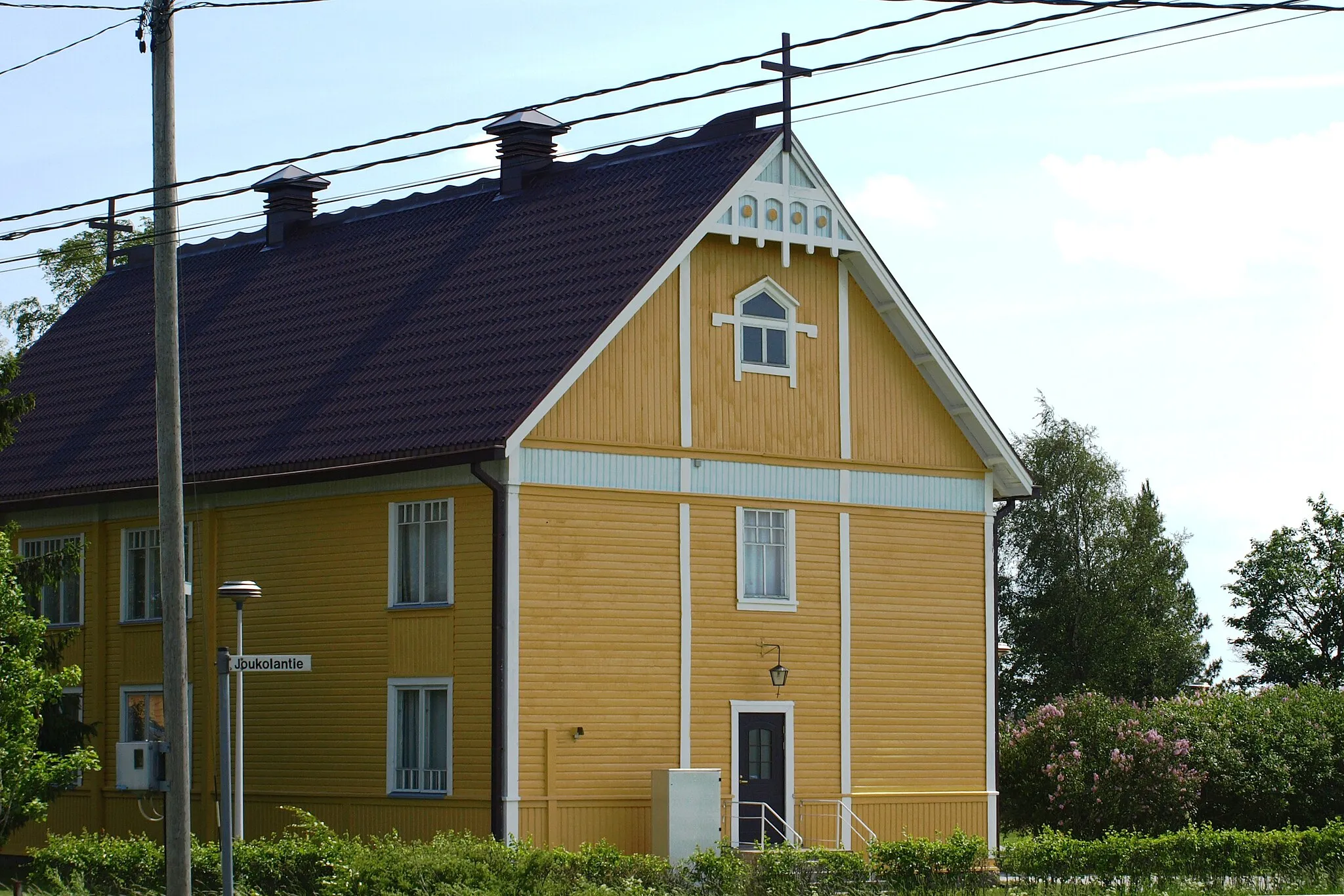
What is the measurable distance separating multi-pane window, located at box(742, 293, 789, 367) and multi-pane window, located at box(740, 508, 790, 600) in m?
2.22

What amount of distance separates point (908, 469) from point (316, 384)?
8.96 metres

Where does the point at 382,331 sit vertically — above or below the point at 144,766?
above

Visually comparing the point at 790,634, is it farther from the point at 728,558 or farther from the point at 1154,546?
→ the point at 1154,546

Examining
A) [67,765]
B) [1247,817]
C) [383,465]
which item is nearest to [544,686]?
[383,465]

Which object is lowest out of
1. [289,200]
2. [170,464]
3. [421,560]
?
[421,560]

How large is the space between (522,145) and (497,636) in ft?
33.0

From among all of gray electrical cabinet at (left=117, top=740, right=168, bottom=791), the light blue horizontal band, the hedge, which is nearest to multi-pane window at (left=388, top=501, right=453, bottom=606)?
the light blue horizontal band

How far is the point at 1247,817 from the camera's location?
124 feet

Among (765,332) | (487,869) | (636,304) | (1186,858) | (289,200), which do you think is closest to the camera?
(487,869)

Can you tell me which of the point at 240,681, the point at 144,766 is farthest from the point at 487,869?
the point at 240,681

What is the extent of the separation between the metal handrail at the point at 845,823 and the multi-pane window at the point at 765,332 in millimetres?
6309

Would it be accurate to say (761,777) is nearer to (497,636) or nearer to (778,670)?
(778,670)

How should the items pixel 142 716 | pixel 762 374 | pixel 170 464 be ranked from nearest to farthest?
1. pixel 170 464
2. pixel 762 374
3. pixel 142 716

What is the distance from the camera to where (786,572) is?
3033 centimetres
